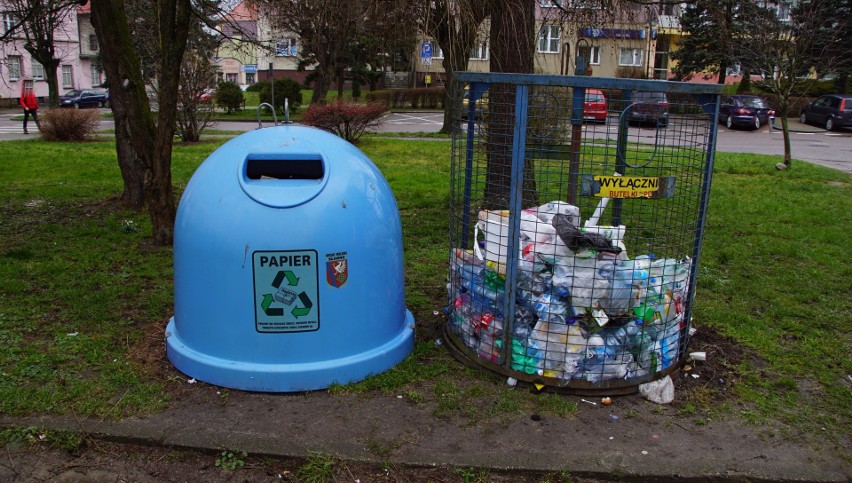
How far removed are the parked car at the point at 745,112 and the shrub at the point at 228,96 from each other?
20260mm

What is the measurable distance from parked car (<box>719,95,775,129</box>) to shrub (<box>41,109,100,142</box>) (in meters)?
22.5

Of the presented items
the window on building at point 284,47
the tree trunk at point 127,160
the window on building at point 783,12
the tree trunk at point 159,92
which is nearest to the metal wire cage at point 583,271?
the tree trunk at point 159,92

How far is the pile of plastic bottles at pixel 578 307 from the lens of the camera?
3.61m

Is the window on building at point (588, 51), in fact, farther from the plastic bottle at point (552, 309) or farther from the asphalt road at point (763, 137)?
the asphalt road at point (763, 137)

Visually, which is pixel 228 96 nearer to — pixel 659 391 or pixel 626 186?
pixel 626 186

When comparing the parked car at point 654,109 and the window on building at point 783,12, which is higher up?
the window on building at point 783,12

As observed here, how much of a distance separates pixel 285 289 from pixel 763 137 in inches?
945

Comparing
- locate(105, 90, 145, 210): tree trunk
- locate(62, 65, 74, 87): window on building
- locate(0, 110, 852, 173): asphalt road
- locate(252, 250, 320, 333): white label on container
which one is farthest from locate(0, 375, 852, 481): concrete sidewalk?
locate(62, 65, 74, 87): window on building

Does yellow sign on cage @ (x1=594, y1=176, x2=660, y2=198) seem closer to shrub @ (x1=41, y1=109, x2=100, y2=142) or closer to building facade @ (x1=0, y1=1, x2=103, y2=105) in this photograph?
shrub @ (x1=41, y1=109, x2=100, y2=142)

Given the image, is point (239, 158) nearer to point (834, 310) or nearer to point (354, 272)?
point (354, 272)

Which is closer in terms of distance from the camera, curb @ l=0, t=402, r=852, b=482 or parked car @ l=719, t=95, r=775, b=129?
curb @ l=0, t=402, r=852, b=482

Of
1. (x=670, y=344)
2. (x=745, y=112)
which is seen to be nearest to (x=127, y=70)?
(x=670, y=344)

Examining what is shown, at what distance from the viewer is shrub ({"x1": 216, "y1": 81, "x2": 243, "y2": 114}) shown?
28.7 m

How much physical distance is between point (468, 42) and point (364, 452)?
5.21 meters
